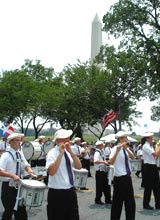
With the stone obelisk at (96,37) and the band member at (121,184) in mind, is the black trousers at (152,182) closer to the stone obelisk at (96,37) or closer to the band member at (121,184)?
the band member at (121,184)

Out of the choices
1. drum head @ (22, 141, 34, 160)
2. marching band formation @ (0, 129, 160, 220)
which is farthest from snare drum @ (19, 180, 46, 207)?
drum head @ (22, 141, 34, 160)

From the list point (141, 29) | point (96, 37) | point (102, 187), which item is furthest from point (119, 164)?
point (96, 37)

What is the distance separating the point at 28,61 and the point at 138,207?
46.8 metres

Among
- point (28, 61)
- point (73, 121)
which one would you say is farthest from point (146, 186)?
point (28, 61)

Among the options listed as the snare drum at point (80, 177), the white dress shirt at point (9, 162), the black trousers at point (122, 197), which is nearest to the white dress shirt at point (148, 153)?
the snare drum at point (80, 177)

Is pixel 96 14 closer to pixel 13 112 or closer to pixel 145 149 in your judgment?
pixel 13 112

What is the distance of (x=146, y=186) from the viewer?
395 inches

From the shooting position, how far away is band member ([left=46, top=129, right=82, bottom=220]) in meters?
5.84

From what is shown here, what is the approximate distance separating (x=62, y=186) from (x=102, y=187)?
546cm

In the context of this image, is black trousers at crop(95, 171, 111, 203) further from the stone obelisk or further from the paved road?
the stone obelisk

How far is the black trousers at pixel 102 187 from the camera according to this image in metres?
11.0

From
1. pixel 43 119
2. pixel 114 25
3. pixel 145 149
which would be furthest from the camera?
pixel 43 119

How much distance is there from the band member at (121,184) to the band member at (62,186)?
6.15 feet

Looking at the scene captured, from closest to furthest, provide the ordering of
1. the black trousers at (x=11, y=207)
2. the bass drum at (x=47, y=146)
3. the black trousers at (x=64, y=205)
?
the black trousers at (x=64, y=205)
the black trousers at (x=11, y=207)
the bass drum at (x=47, y=146)
